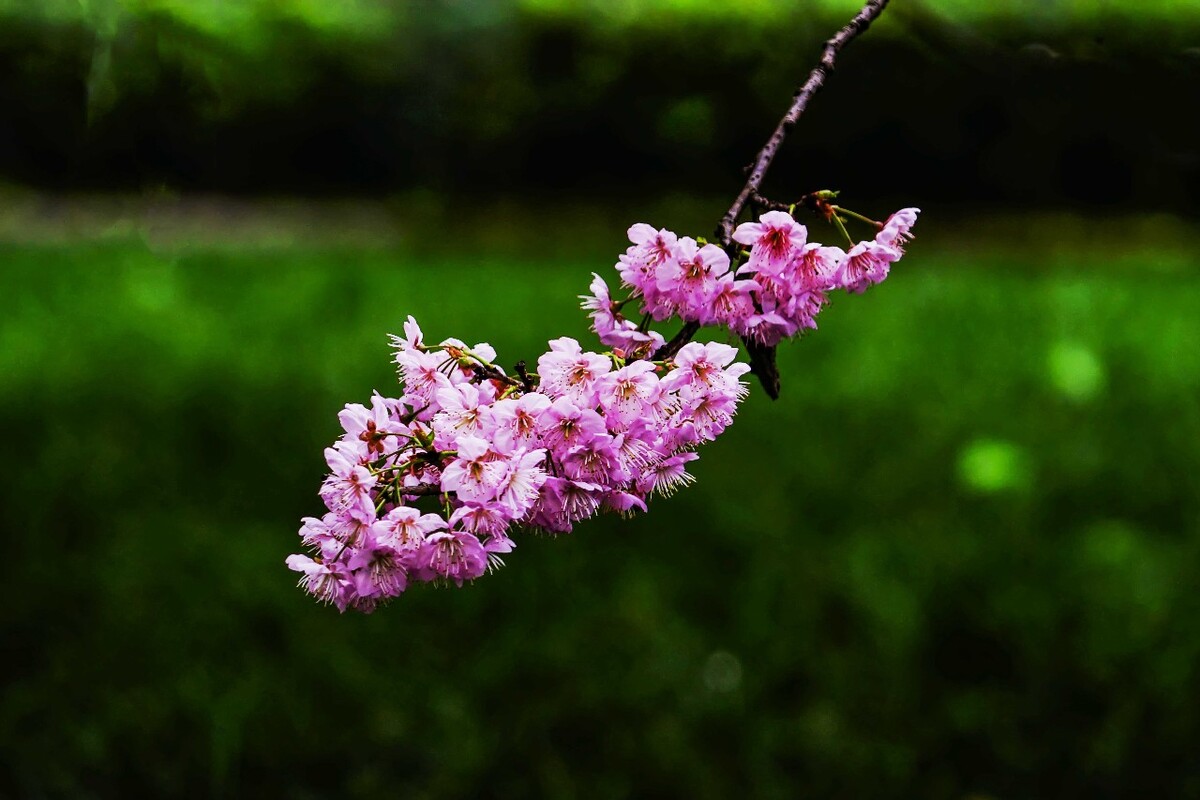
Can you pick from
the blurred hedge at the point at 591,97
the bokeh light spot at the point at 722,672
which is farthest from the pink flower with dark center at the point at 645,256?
the bokeh light spot at the point at 722,672

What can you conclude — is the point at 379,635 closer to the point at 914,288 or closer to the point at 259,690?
the point at 259,690

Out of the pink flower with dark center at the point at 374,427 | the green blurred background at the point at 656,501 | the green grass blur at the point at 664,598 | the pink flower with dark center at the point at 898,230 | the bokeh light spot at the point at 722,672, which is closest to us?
the pink flower with dark center at the point at 374,427

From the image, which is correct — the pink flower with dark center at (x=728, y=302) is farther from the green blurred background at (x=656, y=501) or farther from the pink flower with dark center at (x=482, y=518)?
the green blurred background at (x=656, y=501)

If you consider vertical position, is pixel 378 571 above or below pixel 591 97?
below

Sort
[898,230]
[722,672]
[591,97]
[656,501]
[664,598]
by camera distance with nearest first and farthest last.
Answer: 1. [898,230]
2. [722,672]
3. [664,598]
4. [656,501]
5. [591,97]

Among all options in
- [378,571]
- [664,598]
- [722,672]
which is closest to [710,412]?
[378,571]

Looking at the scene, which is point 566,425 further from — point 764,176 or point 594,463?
A: point 764,176
